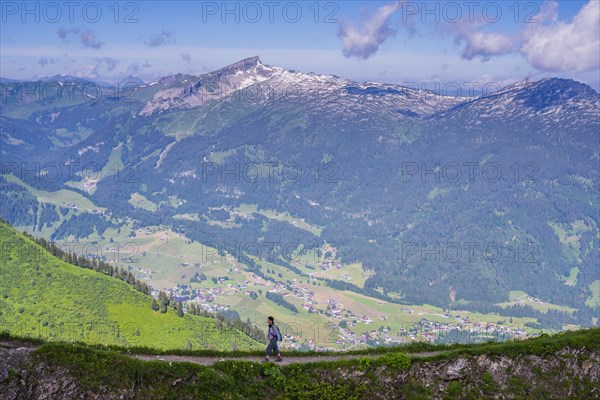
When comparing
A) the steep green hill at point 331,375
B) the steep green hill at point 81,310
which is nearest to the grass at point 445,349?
the steep green hill at point 331,375

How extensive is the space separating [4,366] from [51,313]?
77.7 m

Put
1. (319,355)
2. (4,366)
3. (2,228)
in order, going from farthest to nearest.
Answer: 1. (2,228)
2. (319,355)
3. (4,366)

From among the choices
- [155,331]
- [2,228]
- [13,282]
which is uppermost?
[2,228]

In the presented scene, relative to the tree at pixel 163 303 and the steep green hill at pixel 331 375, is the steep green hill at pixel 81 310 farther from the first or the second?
the steep green hill at pixel 331 375

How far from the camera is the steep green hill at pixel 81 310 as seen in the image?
97375mm

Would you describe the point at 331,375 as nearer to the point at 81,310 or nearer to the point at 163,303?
the point at 81,310

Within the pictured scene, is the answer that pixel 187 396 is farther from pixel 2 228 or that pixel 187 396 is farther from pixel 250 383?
pixel 2 228

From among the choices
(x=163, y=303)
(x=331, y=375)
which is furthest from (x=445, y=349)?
(x=163, y=303)

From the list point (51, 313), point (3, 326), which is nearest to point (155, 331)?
point (51, 313)

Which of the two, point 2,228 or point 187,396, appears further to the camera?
point 2,228

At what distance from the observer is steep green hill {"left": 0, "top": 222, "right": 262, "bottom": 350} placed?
97.4 metres

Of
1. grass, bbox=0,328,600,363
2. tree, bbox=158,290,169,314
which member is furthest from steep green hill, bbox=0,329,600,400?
tree, bbox=158,290,169,314

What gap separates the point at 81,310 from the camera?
4085 inches

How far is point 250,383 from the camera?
115ft
